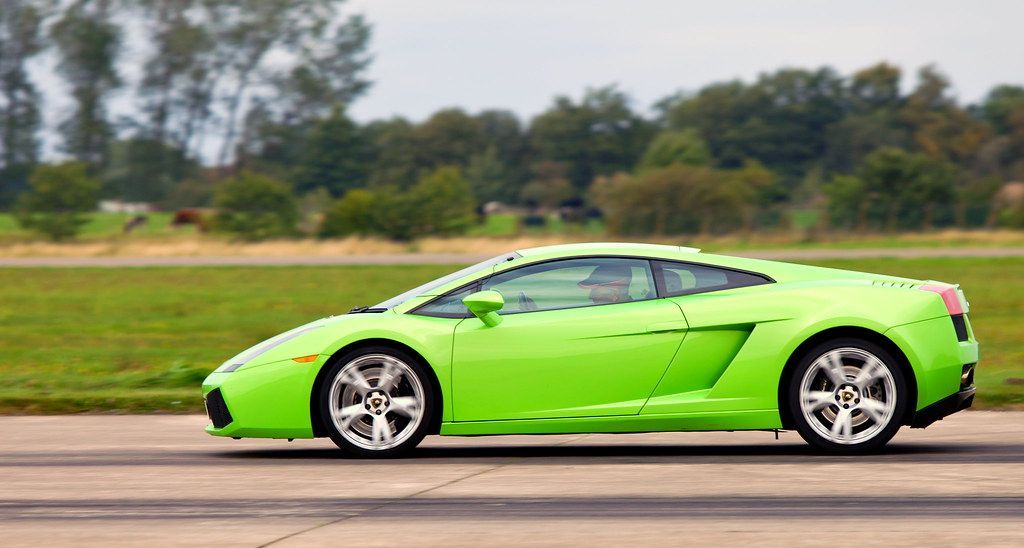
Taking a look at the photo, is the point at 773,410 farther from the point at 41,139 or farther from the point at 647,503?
the point at 41,139

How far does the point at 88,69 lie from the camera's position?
7469 cm

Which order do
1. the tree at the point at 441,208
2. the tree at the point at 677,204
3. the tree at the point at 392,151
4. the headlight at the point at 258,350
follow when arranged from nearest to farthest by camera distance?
1. the headlight at the point at 258,350
2. the tree at the point at 677,204
3. the tree at the point at 441,208
4. the tree at the point at 392,151

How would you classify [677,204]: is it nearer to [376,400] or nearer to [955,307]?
[955,307]

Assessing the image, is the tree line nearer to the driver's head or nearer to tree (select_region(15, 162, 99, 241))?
tree (select_region(15, 162, 99, 241))

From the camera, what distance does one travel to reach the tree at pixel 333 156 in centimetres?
7738

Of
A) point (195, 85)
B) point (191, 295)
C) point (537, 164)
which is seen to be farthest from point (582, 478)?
point (537, 164)

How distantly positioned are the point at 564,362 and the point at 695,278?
93 cm

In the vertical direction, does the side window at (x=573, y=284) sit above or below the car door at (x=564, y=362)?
above

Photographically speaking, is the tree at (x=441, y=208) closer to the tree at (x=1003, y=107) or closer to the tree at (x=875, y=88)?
the tree at (x=1003, y=107)

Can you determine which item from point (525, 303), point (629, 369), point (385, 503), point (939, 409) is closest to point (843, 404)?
point (939, 409)

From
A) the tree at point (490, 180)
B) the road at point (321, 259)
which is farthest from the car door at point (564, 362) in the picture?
the tree at point (490, 180)

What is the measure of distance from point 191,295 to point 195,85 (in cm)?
5402

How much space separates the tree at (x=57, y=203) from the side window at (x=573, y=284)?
53519mm

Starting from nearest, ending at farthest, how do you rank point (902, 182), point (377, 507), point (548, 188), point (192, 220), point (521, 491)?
point (377, 507) → point (521, 491) → point (902, 182) → point (192, 220) → point (548, 188)
